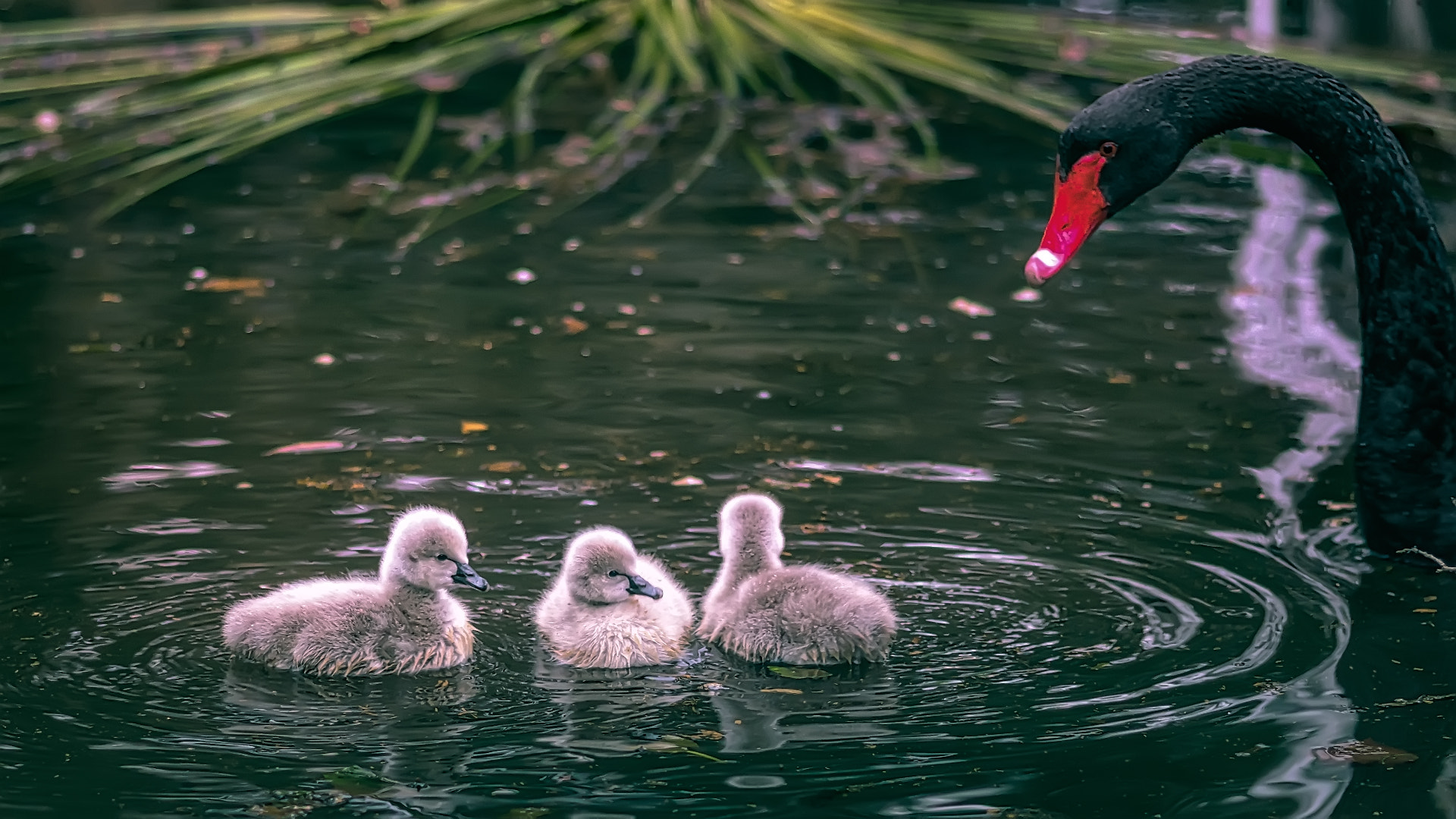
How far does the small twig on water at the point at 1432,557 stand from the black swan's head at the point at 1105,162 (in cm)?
105

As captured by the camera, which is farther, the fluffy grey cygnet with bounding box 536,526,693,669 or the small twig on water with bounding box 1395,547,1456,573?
the small twig on water with bounding box 1395,547,1456,573

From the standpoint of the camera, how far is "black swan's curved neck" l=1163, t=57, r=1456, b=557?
16.4 feet

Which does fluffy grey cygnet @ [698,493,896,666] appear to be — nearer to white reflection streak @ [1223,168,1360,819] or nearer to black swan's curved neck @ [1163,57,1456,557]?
white reflection streak @ [1223,168,1360,819]

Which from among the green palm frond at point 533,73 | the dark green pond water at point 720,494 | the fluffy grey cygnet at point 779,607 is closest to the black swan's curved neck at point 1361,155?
the dark green pond water at point 720,494

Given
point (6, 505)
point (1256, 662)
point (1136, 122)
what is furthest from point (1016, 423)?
point (6, 505)

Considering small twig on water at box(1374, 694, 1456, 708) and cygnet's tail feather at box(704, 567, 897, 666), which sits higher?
cygnet's tail feather at box(704, 567, 897, 666)

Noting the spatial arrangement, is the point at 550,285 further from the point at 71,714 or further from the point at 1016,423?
the point at 71,714

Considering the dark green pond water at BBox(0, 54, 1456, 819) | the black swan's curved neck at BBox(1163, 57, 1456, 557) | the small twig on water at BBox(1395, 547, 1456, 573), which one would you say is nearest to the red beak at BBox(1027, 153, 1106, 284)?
the black swan's curved neck at BBox(1163, 57, 1456, 557)

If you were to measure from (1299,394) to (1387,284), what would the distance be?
1240 mm

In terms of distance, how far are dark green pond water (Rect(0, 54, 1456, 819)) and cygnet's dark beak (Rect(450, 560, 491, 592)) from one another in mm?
161

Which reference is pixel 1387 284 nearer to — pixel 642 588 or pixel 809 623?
pixel 809 623

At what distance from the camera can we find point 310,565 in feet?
15.7

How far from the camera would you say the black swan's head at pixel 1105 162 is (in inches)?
187

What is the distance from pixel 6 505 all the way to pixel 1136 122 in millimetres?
2907
